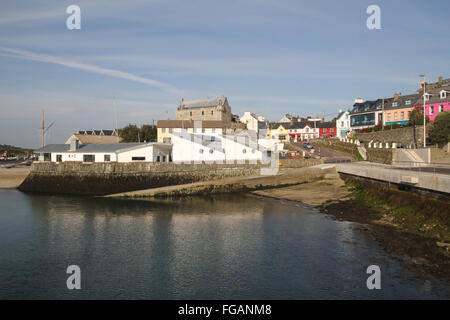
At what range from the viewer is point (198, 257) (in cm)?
2306

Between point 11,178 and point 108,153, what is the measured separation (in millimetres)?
22438

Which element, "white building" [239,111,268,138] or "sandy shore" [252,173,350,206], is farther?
"white building" [239,111,268,138]

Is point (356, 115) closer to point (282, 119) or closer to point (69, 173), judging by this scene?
point (282, 119)

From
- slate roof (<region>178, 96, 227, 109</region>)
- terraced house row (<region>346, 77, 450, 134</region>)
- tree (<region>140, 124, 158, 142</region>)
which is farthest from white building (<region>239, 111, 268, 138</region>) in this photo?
tree (<region>140, 124, 158, 142</region>)

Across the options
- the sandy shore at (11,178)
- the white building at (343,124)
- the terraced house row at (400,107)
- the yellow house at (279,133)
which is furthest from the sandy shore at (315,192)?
the yellow house at (279,133)

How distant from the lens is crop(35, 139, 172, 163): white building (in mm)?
58250

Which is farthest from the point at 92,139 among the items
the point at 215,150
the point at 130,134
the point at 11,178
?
the point at 215,150

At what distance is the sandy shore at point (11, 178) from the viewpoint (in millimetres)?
63969

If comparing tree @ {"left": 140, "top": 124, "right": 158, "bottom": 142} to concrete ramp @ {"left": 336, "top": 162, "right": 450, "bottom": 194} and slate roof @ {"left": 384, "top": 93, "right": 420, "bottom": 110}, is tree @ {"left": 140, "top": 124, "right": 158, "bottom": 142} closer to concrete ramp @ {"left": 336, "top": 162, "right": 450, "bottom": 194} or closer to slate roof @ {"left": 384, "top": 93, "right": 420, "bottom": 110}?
slate roof @ {"left": 384, "top": 93, "right": 420, "bottom": 110}

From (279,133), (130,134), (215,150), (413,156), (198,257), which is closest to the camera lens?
(198,257)

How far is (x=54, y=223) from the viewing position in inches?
1319

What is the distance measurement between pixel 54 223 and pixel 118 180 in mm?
19710

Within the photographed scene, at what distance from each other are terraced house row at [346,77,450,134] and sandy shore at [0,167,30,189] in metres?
76.5

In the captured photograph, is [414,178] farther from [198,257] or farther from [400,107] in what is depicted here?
[400,107]
